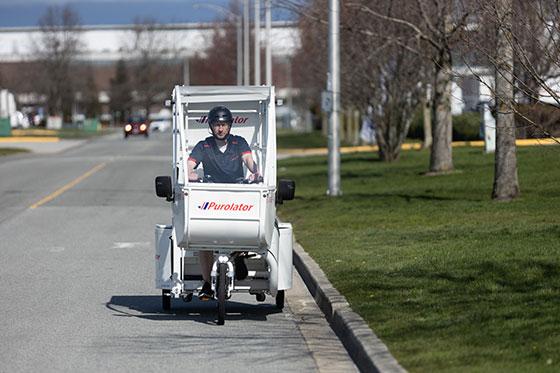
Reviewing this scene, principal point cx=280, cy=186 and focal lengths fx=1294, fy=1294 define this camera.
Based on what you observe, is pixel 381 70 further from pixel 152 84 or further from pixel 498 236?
pixel 152 84

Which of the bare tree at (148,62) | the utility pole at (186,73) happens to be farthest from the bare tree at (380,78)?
the bare tree at (148,62)

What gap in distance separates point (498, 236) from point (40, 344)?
24.4 feet

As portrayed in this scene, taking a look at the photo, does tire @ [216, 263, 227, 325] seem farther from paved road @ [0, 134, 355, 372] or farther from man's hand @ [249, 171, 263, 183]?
man's hand @ [249, 171, 263, 183]

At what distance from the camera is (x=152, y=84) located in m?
123

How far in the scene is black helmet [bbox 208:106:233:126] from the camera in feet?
41.0

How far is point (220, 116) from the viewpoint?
41.0 feet

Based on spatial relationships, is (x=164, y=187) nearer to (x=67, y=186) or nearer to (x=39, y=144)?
(x=67, y=186)

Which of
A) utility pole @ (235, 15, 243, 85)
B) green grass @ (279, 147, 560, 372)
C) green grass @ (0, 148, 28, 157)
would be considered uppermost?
utility pole @ (235, 15, 243, 85)

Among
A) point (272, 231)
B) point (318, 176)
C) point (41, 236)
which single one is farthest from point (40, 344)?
point (318, 176)

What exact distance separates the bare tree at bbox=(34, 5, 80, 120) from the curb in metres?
95.3

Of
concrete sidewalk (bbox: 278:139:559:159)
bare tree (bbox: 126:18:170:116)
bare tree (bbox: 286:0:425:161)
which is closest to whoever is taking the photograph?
bare tree (bbox: 286:0:425:161)

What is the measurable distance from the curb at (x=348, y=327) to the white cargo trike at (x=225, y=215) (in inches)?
20.7

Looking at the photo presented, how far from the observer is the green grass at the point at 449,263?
9570mm

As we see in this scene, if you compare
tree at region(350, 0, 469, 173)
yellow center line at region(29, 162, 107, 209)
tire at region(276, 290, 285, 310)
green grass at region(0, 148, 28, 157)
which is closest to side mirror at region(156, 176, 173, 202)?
tire at region(276, 290, 285, 310)
